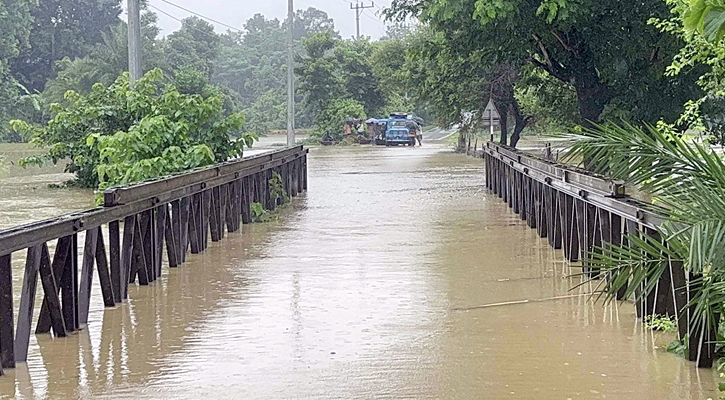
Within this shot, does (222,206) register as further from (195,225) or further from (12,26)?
(12,26)

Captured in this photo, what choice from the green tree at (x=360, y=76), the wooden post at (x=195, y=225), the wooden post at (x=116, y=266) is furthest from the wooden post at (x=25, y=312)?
the green tree at (x=360, y=76)

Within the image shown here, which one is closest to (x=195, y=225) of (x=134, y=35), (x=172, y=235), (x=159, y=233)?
(x=172, y=235)

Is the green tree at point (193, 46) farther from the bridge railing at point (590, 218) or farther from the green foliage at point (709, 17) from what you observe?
the green foliage at point (709, 17)

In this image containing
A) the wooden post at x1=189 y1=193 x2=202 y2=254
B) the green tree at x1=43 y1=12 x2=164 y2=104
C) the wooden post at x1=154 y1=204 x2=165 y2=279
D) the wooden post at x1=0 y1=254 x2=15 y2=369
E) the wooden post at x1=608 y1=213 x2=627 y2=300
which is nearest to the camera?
the wooden post at x1=0 y1=254 x2=15 y2=369

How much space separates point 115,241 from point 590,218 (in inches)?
203

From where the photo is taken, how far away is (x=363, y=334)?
889cm

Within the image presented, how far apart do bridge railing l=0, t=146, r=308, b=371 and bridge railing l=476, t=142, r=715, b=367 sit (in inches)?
161

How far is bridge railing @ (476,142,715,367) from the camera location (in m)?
7.72

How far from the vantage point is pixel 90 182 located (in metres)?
26.7

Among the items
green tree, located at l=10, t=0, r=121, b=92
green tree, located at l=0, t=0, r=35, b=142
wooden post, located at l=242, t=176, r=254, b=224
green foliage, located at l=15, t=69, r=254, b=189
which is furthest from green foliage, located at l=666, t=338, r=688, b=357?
green tree, located at l=10, t=0, r=121, b=92

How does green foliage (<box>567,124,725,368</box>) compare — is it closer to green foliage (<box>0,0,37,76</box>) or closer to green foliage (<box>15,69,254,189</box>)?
green foliage (<box>15,69,254,189</box>)

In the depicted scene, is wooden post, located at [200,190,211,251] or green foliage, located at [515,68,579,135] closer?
wooden post, located at [200,190,211,251]

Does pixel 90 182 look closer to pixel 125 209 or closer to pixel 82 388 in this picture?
pixel 125 209

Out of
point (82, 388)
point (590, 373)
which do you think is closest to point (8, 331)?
point (82, 388)
